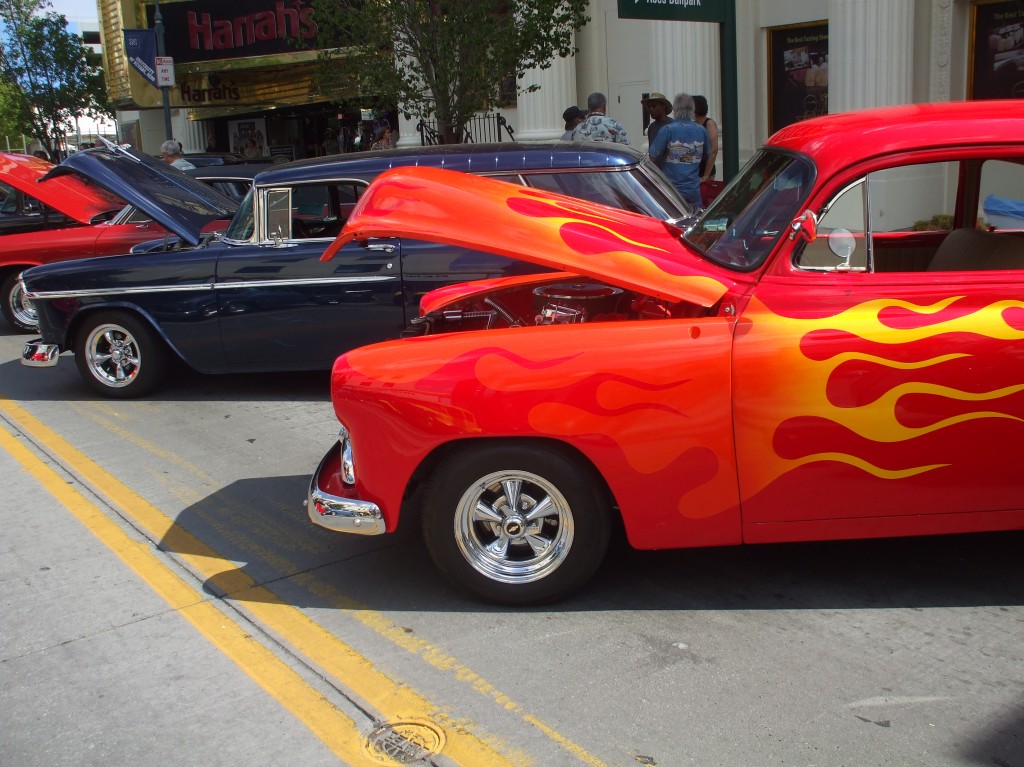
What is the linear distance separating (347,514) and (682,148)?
22.3ft

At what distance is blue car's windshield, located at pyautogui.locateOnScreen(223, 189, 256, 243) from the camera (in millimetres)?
7707

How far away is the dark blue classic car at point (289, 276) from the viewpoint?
7.23 metres

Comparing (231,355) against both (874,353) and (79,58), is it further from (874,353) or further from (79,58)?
(79,58)

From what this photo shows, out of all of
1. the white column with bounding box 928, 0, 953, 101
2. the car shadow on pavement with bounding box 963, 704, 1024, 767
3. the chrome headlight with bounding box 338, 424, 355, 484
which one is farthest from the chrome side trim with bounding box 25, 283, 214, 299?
the white column with bounding box 928, 0, 953, 101

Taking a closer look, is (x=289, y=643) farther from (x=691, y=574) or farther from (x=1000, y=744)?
(x=1000, y=744)

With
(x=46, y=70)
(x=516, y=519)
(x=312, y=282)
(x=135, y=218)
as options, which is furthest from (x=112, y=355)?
(x=46, y=70)

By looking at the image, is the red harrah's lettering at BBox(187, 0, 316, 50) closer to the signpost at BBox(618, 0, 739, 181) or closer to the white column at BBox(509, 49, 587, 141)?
the white column at BBox(509, 49, 587, 141)

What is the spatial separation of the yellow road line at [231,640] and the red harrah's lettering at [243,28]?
2157 cm

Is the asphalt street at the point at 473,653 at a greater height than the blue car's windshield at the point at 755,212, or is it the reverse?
the blue car's windshield at the point at 755,212

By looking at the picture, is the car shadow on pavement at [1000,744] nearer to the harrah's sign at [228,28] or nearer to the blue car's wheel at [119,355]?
the blue car's wheel at [119,355]

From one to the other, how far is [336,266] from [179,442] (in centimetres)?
159

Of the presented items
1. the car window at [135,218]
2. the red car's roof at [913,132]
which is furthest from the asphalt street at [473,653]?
the car window at [135,218]

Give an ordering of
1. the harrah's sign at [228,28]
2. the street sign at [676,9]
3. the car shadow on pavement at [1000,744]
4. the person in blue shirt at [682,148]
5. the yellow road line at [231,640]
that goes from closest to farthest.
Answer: the car shadow on pavement at [1000,744], the yellow road line at [231,640], the street sign at [676,9], the person in blue shirt at [682,148], the harrah's sign at [228,28]

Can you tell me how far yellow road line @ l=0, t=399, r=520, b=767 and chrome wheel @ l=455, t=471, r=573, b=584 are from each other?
615 mm
